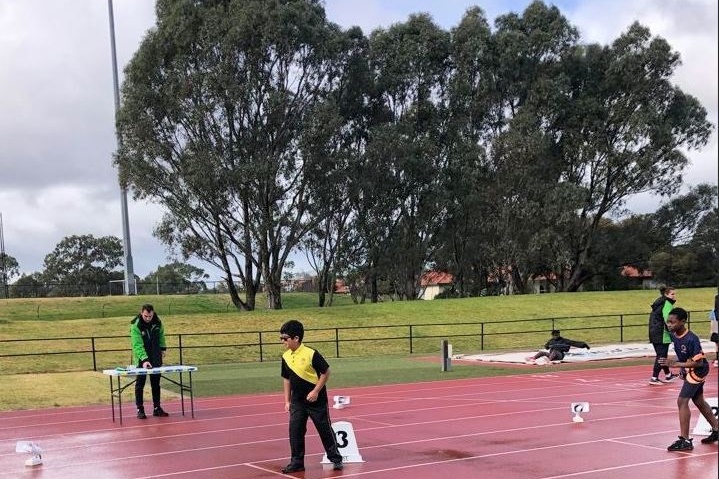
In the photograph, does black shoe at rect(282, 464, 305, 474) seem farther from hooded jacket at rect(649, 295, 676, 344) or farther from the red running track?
hooded jacket at rect(649, 295, 676, 344)

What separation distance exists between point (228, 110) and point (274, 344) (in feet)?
48.9

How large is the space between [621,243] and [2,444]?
197ft

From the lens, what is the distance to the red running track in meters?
8.45

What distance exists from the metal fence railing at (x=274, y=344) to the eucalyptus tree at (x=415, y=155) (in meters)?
14.6

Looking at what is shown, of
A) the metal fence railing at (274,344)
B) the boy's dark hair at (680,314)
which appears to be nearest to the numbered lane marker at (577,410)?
the boy's dark hair at (680,314)

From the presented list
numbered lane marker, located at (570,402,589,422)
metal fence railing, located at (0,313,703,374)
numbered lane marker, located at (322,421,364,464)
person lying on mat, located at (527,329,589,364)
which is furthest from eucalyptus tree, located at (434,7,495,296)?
numbered lane marker, located at (322,421,364,464)

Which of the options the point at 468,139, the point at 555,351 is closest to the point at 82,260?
the point at 468,139

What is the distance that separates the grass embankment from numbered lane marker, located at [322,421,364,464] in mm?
8777

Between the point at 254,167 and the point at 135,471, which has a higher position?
the point at 254,167

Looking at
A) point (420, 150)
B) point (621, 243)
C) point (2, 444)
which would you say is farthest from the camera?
point (621, 243)

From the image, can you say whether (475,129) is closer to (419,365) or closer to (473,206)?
(473,206)

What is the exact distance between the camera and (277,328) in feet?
115

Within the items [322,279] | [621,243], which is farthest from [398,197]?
[621,243]

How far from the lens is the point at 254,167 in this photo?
3925cm
